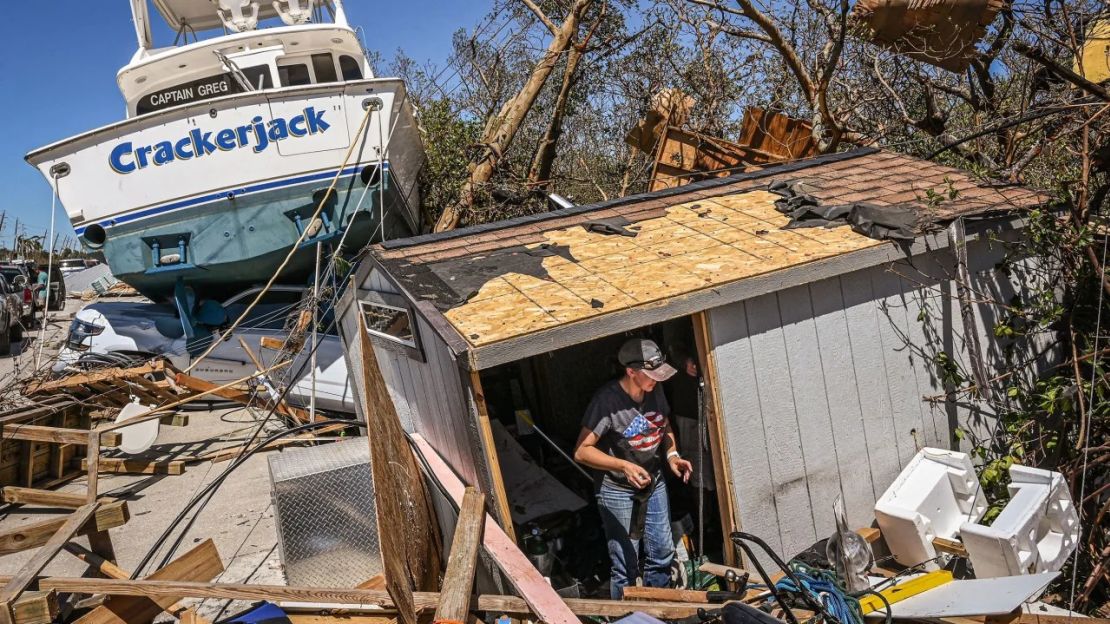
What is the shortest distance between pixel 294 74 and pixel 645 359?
1073 centimetres

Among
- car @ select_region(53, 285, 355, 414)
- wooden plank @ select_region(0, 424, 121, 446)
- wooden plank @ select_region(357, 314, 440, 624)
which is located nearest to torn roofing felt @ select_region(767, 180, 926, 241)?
wooden plank @ select_region(357, 314, 440, 624)

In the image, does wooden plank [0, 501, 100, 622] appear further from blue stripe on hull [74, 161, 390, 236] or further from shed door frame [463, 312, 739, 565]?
blue stripe on hull [74, 161, 390, 236]

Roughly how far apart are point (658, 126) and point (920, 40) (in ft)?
13.9

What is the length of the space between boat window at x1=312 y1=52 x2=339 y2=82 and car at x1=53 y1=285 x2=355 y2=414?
381 cm

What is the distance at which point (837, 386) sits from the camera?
500cm

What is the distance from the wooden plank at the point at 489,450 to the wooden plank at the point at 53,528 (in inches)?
107

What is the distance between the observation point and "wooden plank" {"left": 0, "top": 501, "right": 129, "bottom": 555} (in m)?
5.07

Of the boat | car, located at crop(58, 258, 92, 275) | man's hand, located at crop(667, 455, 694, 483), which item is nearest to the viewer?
man's hand, located at crop(667, 455, 694, 483)

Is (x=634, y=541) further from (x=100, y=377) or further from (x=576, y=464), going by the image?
(x=100, y=377)

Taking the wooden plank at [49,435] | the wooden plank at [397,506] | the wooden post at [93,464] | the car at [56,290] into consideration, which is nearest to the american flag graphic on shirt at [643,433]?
the wooden plank at [397,506]

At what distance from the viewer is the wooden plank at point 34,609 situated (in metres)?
4.12

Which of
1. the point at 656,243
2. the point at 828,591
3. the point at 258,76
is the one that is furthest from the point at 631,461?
the point at 258,76

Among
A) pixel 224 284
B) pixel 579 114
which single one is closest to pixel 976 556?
pixel 224 284

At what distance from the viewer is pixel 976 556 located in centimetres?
436
